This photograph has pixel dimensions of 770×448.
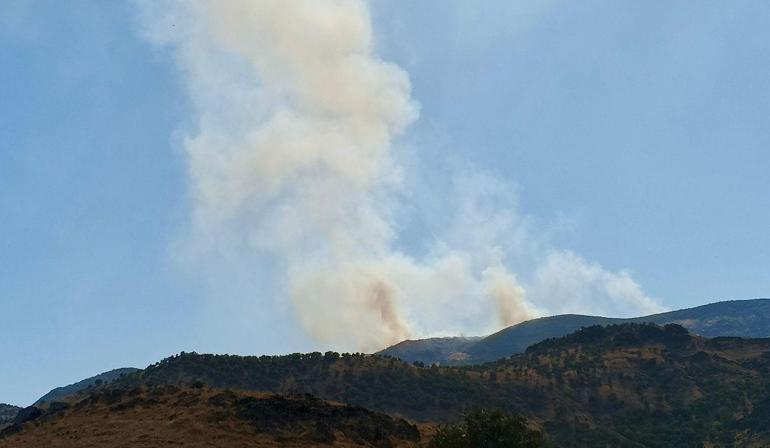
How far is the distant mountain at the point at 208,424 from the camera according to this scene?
131ft

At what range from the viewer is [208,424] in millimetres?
41906

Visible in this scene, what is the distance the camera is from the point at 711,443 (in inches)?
2945

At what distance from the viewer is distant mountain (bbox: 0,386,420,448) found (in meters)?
40.0

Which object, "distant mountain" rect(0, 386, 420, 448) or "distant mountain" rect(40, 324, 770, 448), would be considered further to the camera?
"distant mountain" rect(40, 324, 770, 448)

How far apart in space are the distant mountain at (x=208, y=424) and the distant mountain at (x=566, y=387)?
3078 centimetres

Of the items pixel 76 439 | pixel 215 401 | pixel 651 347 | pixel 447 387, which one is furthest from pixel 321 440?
pixel 651 347

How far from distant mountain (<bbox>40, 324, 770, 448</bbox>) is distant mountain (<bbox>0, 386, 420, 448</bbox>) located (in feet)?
101

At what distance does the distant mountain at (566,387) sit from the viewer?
265 ft

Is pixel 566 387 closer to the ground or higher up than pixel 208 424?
higher up

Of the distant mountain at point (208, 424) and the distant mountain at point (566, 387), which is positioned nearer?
the distant mountain at point (208, 424)

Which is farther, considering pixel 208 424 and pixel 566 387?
pixel 566 387

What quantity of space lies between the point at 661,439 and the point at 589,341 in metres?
51.6

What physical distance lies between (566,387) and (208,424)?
70722 mm

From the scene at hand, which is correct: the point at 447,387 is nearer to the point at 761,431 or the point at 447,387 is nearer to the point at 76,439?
the point at 761,431
